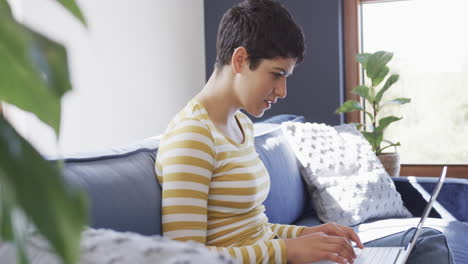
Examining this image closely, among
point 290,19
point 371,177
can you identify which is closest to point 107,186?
point 290,19

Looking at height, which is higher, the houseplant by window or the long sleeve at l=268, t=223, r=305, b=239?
the houseplant by window

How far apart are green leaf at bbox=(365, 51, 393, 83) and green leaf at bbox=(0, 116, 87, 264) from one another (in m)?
2.84

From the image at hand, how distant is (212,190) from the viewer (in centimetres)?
112

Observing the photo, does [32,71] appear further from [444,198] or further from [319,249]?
[444,198]

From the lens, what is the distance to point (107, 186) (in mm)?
980

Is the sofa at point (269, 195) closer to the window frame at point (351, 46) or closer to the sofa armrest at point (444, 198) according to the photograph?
the sofa armrest at point (444, 198)

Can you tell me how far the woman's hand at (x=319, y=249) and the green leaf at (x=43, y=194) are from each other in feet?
3.19

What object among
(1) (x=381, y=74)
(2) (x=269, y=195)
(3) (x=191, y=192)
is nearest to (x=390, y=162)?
(1) (x=381, y=74)

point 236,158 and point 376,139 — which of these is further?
point 376,139

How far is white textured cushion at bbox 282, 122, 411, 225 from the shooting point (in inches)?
80.2

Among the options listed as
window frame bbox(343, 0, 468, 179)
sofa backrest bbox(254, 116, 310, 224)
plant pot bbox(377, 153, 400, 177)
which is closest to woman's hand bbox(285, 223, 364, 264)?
sofa backrest bbox(254, 116, 310, 224)

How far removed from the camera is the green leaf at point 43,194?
0.35 ft

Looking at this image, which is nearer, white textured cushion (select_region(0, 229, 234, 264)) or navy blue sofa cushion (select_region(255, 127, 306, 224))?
white textured cushion (select_region(0, 229, 234, 264))

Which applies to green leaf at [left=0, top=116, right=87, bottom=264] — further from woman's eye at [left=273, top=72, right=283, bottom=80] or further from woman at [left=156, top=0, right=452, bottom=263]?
woman's eye at [left=273, top=72, right=283, bottom=80]
